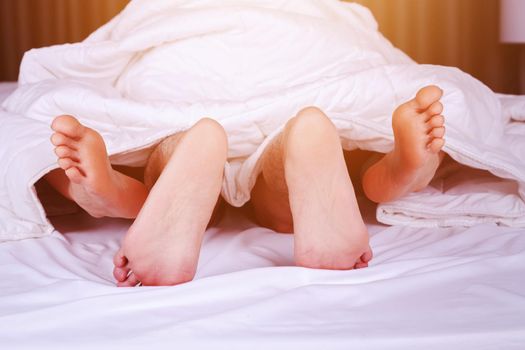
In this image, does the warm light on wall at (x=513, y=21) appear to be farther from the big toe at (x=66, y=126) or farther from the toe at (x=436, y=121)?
the big toe at (x=66, y=126)

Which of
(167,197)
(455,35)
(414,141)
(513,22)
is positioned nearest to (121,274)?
(167,197)

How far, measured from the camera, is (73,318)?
2.35 feet

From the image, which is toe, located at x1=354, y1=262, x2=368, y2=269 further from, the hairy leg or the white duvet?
the white duvet

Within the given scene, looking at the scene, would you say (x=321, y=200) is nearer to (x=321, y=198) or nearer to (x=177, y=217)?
(x=321, y=198)

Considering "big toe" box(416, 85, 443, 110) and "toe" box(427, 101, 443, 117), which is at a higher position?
"big toe" box(416, 85, 443, 110)

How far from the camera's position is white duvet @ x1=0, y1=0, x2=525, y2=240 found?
1.12 m

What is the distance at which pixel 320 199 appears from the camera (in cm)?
86

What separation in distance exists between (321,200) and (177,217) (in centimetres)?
18

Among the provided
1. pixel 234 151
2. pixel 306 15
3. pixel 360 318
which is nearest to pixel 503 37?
pixel 306 15

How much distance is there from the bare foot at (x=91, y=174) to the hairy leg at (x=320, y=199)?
0.26 m

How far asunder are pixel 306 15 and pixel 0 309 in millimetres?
890

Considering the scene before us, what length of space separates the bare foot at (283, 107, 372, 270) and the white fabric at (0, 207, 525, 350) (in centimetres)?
3

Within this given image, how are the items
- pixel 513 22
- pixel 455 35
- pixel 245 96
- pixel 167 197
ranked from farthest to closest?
pixel 455 35
pixel 513 22
pixel 245 96
pixel 167 197

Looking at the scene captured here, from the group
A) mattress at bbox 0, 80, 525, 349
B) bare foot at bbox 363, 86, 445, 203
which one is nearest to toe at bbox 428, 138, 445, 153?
bare foot at bbox 363, 86, 445, 203
